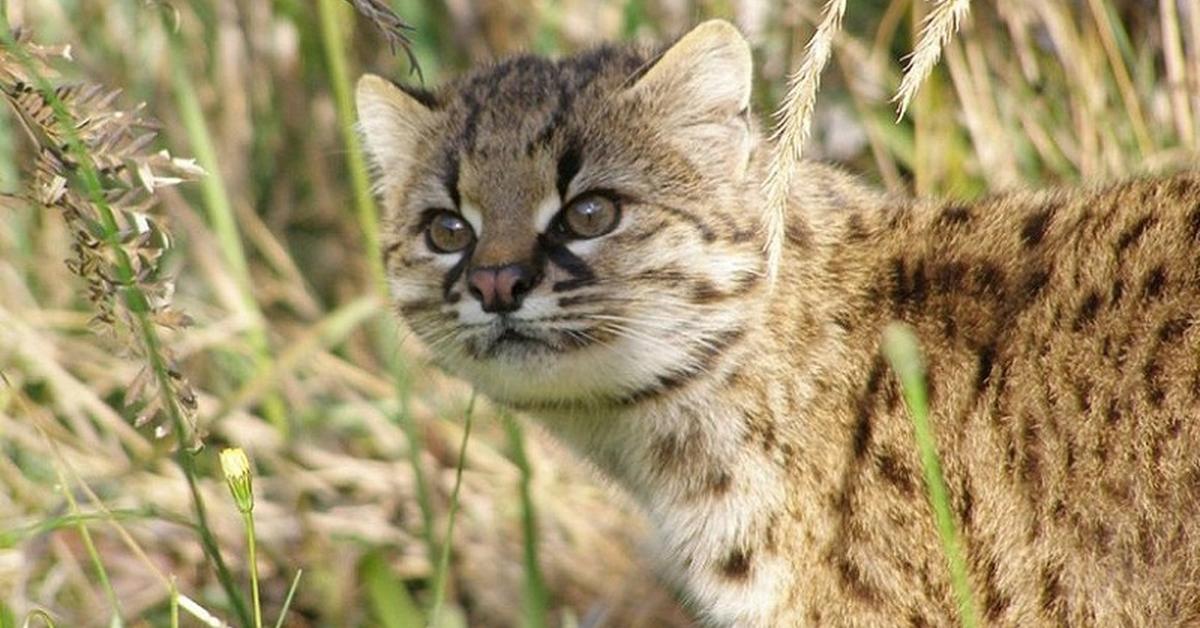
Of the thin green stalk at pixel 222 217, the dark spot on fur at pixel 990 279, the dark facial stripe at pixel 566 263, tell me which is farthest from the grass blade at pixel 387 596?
the thin green stalk at pixel 222 217

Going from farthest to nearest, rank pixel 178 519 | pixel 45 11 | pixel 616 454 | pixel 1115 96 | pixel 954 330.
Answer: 1. pixel 45 11
2. pixel 1115 96
3. pixel 616 454
4. pixel 954 330
5. pixel 178 519

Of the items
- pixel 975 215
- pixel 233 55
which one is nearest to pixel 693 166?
pixel 975 215

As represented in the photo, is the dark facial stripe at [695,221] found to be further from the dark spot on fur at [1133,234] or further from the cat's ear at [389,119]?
the dark spot on fur at [1133,234]

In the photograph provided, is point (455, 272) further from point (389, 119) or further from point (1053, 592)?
point (1053, 592)

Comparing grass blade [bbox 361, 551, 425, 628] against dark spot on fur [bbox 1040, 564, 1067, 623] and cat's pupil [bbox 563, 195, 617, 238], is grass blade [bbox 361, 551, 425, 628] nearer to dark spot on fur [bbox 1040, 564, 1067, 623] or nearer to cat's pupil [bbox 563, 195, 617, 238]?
cat's pupil [bbox 563, 195, 617, 238]

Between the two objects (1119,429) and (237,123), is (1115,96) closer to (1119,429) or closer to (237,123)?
(1119,429)
